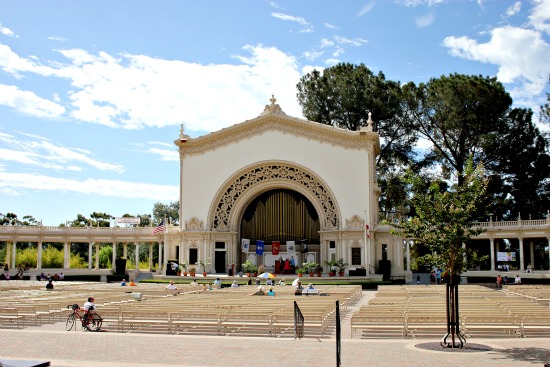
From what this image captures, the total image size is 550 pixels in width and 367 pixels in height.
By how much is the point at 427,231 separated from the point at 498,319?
11.7 feet

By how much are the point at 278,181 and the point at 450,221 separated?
4119 cm

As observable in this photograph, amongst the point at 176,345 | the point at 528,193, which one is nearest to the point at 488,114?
the point at 528,193

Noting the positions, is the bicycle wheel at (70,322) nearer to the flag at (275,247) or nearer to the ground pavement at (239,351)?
the ground pavement at (239,351)

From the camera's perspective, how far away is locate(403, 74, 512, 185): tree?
63.5 metres

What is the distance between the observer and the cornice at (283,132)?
55281 millimetres

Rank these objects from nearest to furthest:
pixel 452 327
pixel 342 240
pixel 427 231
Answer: pixel 452 327 → pixel 427 231 → pixel 342 240

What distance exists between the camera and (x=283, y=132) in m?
56.8

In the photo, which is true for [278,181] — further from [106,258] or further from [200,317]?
[106,258]

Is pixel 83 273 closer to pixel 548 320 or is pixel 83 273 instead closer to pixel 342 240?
pixel 342 240

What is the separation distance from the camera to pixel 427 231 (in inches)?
664

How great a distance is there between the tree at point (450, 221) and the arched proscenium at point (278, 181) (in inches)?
1504

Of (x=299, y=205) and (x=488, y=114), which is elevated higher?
(x=488, y=114)

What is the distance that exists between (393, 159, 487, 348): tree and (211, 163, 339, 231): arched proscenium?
38198mm

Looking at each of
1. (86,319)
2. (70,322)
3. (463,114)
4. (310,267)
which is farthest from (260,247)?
(86,319)
